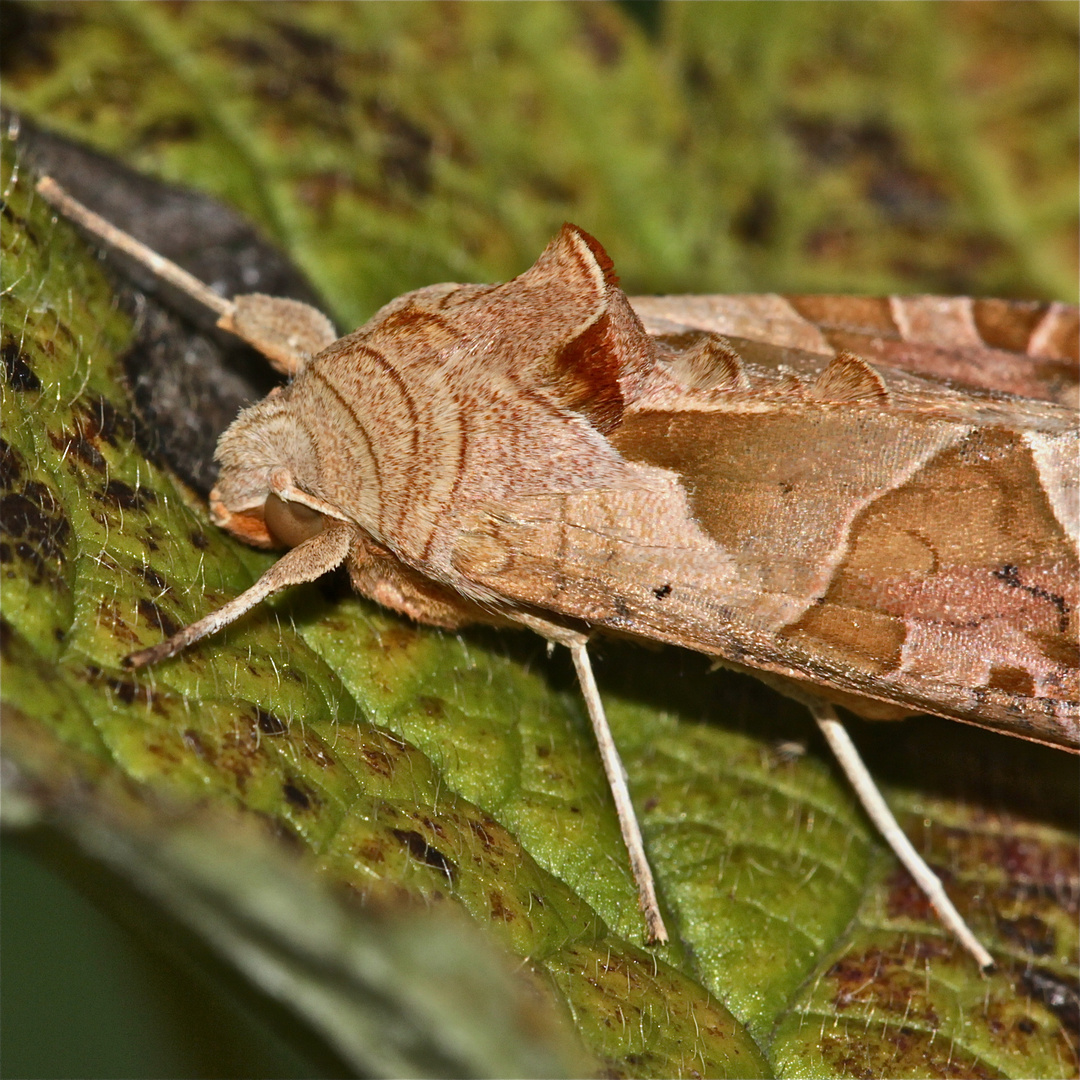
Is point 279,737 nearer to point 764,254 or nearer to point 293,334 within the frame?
point 293,334

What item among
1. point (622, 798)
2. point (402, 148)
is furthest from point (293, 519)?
point (402, 148)

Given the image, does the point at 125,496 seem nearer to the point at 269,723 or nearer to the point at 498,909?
the point at 269,723

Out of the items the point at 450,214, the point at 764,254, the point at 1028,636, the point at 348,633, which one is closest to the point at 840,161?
the point at 764,254

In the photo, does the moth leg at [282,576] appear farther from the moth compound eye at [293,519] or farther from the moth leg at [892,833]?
the moth leg at [892,833]

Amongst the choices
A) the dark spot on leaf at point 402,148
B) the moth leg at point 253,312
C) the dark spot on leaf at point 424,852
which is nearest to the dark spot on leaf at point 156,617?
the dark spot on leaf at point 424,852

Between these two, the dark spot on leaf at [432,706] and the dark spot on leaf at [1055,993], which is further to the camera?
the dark spot on leaf at [1055,993]

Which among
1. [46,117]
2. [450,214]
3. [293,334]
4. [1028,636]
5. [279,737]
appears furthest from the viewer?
[450,214]
